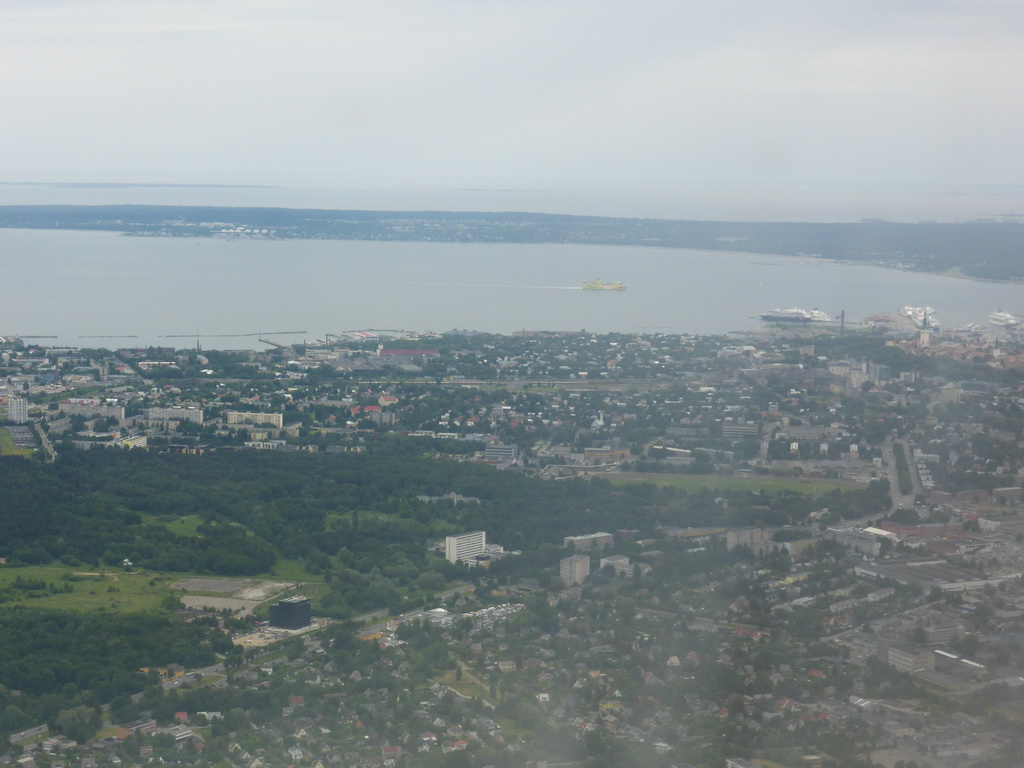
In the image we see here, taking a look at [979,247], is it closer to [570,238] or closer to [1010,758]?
[570,238]

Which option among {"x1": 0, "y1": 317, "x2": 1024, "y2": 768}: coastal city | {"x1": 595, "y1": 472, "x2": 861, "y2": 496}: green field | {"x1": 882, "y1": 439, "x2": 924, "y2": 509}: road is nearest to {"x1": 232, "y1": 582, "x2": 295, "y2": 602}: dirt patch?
{"x1": 0, "y1": 317, "x2": 1024, "y2": 768}: coastal city

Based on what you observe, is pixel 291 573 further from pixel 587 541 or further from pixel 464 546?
pixel 587 541

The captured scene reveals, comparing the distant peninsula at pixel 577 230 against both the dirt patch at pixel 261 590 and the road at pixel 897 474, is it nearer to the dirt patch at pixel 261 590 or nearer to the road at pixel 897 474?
the road at pixel 897 474

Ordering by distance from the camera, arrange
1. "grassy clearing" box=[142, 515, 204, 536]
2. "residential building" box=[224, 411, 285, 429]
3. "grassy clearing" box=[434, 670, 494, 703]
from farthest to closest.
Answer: "residential building" box=[224, 411, 285, 429]
"grassy clearing" box=[142, 515, 204, 536]
"grassy clearing" box=[434, 670, 494, 703]

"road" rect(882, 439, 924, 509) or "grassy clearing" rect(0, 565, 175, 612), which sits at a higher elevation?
"road" rect(882, 439, 924, 509)

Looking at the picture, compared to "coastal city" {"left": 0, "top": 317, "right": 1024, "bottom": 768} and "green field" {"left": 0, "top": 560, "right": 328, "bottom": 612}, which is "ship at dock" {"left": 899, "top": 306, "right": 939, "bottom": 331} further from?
"green field" {"left": 0, "top": 560, "right": 328, "bottom": 612}

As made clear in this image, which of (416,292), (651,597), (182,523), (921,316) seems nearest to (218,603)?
(182,523)

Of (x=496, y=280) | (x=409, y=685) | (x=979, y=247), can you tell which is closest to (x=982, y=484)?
(x=409, y=685)
